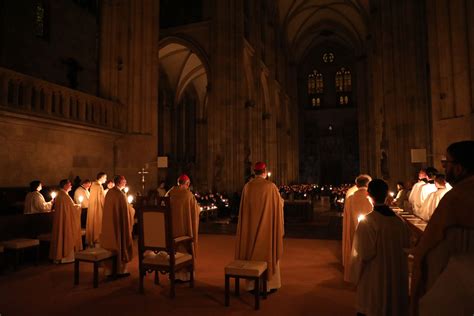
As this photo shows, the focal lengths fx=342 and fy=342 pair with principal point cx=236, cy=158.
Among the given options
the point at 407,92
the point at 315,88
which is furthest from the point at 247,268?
the point at 315,88

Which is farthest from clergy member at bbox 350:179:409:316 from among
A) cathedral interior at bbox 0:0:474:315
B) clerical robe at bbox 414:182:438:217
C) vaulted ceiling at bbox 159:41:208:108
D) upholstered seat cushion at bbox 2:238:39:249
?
vaulted ceiling at bbox 159:41:208:108

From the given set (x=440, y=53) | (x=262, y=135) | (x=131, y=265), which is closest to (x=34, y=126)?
(x=131, y=265)

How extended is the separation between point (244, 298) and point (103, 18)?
10472 mm

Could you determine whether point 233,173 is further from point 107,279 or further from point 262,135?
point 107,279

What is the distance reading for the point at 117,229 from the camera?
5.52 meters

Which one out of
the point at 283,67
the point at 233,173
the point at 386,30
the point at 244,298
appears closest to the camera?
the point at 244,298

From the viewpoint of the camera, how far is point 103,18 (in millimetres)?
11359

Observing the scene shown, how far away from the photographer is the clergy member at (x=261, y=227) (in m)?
4.62

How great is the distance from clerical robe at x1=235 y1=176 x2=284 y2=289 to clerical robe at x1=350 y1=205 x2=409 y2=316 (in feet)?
5.69

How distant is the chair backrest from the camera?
4.53 m

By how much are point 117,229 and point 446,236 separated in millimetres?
4842

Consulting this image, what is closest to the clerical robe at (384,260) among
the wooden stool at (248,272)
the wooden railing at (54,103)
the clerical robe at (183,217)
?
the wooden stool at (248,272)

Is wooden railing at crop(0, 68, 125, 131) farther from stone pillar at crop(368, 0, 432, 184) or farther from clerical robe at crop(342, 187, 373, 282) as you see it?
stone pillar at crop(368, 0, 432, 184)

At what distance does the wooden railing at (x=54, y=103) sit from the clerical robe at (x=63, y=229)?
2.86 meters
